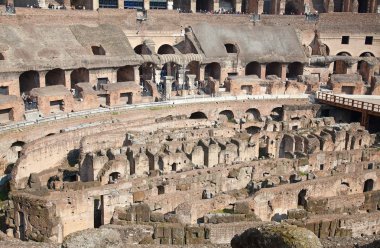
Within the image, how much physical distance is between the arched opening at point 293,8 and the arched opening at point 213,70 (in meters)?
14.7

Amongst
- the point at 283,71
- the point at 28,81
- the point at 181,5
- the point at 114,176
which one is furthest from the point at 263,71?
the point at 114,176

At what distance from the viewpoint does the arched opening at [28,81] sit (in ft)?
108

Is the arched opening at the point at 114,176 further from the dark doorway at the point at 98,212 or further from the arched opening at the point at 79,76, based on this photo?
the arched opening at the point at 79,76

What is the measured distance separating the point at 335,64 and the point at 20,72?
29336 millimetres

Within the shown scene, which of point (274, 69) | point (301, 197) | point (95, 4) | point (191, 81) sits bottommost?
point (301, 197)

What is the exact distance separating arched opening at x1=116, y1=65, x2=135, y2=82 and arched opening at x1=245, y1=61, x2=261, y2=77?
1120cm

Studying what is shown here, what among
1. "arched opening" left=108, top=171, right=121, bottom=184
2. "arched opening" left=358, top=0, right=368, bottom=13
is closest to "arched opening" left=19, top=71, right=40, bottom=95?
"arched opening" left=108, top=171, right=121, bottom=184

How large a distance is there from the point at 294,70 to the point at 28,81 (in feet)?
77.2

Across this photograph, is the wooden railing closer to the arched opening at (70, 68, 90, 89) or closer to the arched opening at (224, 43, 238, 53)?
the arched opening at (224, 43, 238, 53)

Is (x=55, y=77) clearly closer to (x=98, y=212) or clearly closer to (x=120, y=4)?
(x=120, y=4)

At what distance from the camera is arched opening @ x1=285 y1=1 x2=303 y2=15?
50094 millimetres

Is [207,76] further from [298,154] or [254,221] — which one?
[254,221]

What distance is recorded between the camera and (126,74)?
123ft

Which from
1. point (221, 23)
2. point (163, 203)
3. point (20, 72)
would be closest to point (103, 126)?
point (20, 72)
